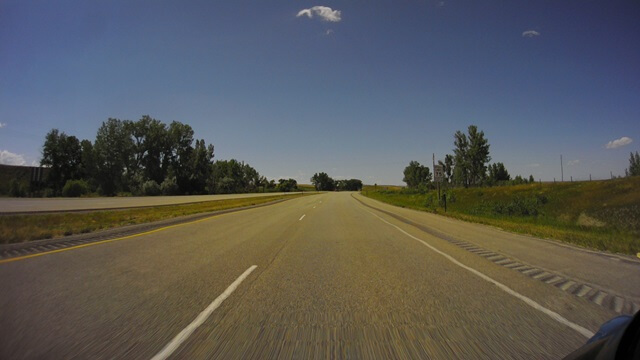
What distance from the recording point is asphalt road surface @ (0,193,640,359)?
334 centimetres

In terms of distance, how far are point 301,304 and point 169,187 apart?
6967 cm

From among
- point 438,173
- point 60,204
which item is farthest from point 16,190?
point 438,173

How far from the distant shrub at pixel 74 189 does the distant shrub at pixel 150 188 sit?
31.5 feet

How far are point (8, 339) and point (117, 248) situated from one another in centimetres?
617

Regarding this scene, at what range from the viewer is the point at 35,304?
4523 mm

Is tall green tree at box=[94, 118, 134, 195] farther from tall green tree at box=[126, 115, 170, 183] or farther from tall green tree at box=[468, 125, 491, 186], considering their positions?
tall green tree at box=[468, 125, 491, 186]

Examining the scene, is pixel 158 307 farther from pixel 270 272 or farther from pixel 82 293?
pixel 270 272

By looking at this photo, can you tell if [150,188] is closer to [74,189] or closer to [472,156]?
[74,189]

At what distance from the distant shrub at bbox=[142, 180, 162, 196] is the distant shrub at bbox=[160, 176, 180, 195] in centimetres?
99

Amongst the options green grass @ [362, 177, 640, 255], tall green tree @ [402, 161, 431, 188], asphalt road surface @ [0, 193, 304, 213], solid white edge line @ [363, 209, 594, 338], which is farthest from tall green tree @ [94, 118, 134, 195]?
tall green tree @ [402, 161, 431, 188]

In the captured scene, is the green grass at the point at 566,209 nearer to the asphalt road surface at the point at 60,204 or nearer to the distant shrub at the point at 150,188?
the asphalt road surface at the point at 60,204

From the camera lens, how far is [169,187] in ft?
220

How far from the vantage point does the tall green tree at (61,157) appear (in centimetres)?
6756

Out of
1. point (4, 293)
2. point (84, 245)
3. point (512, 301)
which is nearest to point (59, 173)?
point (84, 245)
